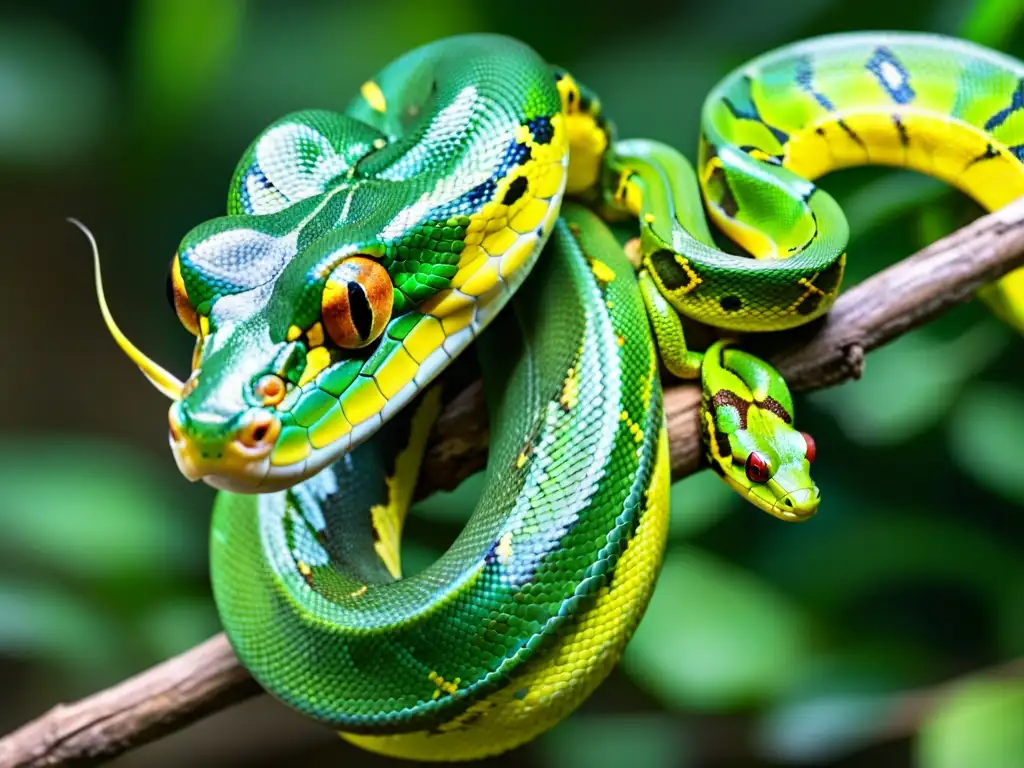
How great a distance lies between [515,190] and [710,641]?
189 centimetres

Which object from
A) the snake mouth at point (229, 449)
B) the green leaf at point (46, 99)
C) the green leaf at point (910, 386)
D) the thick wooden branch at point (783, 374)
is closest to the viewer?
the snake mouth at point (229, 449)

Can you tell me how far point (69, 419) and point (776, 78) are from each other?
334cm

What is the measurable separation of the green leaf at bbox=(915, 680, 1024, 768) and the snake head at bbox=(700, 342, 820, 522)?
122 centimetres

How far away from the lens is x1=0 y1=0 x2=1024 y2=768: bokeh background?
9.30 feet

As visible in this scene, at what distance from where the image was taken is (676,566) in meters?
2.98

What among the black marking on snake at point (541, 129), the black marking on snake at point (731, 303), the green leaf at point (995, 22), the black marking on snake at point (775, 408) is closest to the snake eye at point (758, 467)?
the black marking on snake at point (775, 408)

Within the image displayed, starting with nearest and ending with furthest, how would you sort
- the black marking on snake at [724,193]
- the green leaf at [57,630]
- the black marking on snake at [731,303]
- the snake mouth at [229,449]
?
the snake mouth at [229,449], the black marking on snake at [731,303], the black marking on snake at [724,193], the green leaf at [57,630]

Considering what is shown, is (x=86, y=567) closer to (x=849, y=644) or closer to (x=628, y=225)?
(x=628, y=225)

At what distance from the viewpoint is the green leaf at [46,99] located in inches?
135

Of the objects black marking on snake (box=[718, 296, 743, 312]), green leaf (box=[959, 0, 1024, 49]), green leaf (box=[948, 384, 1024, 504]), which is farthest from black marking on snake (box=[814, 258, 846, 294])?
green leaf (box=[948, 384, 1024, 504])

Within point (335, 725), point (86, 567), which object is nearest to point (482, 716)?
point (335, 725)

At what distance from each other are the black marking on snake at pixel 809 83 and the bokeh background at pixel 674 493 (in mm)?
474

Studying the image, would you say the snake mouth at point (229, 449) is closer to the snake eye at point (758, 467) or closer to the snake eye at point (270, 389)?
the snake eye at point (270, 389)

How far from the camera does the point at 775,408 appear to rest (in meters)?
1.77
